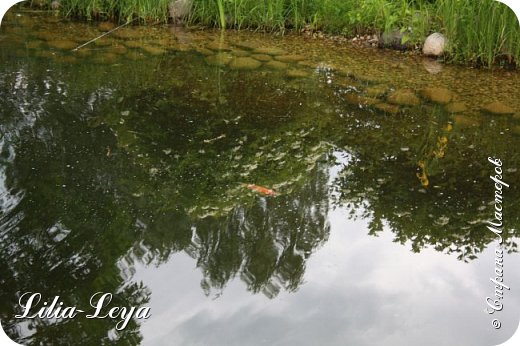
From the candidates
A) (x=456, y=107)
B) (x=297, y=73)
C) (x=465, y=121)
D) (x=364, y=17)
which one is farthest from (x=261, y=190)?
(x=364, y=17)

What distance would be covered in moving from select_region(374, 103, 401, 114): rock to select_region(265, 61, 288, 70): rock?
1.11 meters

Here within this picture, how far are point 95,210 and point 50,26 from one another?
379 centimetres

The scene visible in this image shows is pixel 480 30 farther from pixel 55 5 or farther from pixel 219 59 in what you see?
pixel 55 5

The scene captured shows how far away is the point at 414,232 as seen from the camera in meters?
2.84

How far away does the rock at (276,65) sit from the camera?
16.4 feet

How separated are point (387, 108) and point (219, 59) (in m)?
1.75

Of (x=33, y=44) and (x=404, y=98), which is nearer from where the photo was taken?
(x=404, y=98)

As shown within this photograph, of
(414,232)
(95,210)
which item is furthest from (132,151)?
(414,232)

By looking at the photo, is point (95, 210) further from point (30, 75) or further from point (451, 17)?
point (451, 17)

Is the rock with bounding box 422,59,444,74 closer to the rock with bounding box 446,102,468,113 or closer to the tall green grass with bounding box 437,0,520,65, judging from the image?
the tall green grass with bounding box 437,0,520,65

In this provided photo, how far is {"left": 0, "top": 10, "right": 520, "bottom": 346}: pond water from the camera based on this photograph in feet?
7.45

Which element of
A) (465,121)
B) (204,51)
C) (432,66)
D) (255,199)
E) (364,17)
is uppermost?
(364,17)

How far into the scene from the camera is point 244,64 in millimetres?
5055

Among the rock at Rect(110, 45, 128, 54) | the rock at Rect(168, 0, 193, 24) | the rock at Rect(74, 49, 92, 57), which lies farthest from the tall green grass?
the rock at Rect(74, 49, 92, 57)
